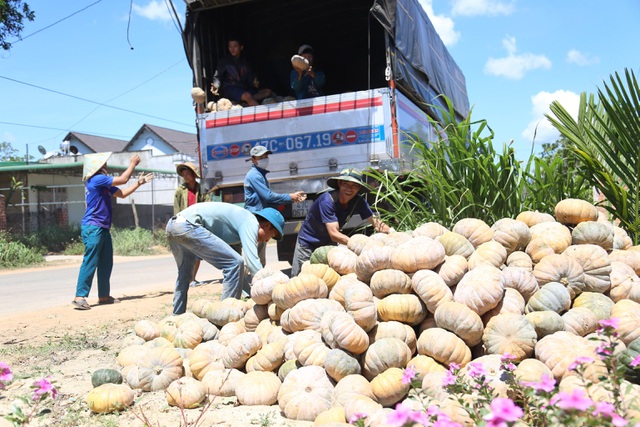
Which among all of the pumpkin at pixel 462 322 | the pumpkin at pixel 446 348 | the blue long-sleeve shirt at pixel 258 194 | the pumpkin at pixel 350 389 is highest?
the blue long-sleeve shirt at pixel 258 194

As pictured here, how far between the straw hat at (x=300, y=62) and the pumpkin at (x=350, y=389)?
618 cm

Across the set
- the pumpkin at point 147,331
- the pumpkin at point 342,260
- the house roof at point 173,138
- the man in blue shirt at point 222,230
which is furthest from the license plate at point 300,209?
the house roof at point 173,138

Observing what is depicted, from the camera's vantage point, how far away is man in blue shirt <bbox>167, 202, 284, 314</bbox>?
5.86m

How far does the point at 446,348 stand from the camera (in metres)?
3.31

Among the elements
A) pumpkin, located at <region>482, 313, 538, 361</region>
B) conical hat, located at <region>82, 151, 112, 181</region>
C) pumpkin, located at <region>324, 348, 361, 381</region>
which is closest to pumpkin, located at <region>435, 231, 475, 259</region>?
pumpkin, located at <region>482, 313, 538, 361</region>

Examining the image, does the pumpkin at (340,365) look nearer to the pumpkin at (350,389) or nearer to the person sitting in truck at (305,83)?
the pumpkin at (350,389)

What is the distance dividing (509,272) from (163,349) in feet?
8.68

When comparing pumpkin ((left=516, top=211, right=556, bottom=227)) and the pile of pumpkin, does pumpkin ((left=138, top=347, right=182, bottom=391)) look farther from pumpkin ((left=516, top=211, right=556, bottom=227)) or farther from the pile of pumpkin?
pumpkin ((left=516, top=211, right=556, bottom=227))

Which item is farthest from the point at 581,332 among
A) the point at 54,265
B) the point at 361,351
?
the point at 54,265

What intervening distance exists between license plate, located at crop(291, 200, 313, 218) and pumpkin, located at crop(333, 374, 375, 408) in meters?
5.53

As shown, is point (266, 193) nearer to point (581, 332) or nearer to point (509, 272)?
point (509, 272)

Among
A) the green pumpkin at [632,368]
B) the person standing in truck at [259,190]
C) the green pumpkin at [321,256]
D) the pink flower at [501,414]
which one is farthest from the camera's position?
the person standing in truck at [259,190]

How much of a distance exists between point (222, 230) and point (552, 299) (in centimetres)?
382

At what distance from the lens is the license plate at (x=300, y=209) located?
875 centimetres
